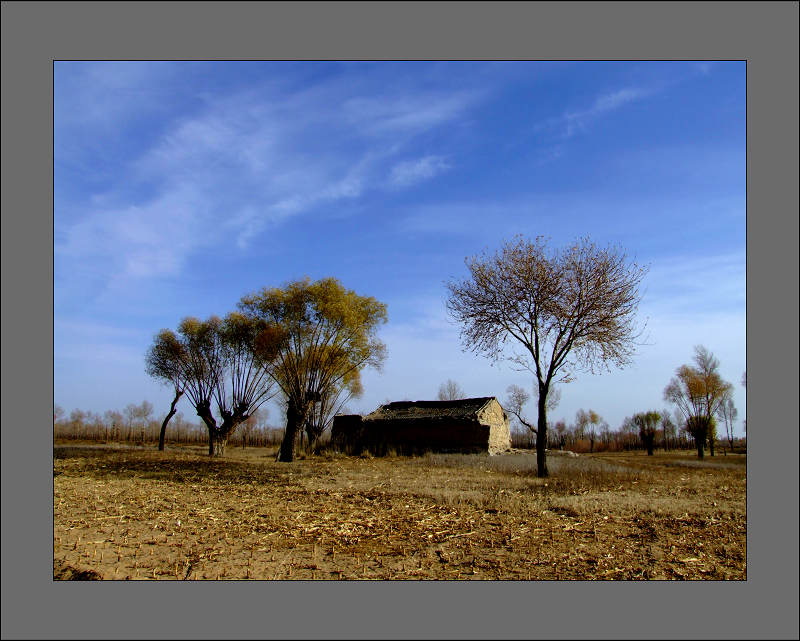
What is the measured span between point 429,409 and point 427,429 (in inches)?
132

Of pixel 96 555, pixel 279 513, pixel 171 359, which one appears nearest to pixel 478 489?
pixel 279 513

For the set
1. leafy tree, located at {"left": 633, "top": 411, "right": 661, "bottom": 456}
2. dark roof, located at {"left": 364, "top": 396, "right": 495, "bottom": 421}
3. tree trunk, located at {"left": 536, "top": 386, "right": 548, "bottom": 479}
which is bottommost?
leafy tree, located at {"left": 633, "top": 411, "right": 661, "bottom": 456}

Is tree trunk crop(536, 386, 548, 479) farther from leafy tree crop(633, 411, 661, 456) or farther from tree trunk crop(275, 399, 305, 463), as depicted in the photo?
leafy tree crop(633, 411, 661, 456)

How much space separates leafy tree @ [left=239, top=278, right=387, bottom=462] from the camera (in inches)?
993

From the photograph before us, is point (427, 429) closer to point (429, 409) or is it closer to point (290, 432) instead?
point (429, 409)

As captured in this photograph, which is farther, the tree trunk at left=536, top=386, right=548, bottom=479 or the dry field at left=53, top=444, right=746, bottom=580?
the tree trunk at left=536, top=386, right=548, bottom=479

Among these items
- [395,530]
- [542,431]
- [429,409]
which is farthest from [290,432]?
[395,530]

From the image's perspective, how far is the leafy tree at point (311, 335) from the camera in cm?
2522

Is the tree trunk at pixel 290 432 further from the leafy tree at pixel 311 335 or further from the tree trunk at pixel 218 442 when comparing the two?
the tree trunk at pixel 218 442

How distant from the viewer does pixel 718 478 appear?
1702 centimetres

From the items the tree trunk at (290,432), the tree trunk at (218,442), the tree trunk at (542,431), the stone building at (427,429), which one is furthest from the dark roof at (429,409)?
the tree trunk at (542,431)

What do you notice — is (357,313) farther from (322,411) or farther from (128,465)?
(128,465)

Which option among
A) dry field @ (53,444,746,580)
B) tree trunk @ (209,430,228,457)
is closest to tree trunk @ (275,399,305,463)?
tree trunk @ (209,430,228,457)

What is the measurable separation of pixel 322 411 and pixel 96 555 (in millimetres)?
26266
